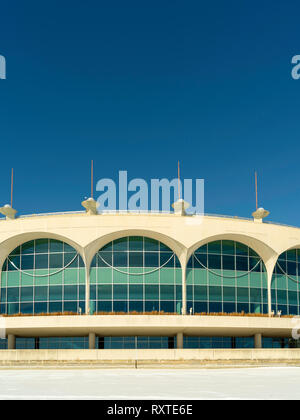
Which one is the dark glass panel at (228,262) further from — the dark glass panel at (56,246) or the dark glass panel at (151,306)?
the dark glass panel at (56,246)

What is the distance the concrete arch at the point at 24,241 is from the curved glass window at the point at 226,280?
1065cm

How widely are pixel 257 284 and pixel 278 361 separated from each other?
10.00m

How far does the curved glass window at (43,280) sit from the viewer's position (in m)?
44.9

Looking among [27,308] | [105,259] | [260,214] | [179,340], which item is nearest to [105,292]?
[105,259]

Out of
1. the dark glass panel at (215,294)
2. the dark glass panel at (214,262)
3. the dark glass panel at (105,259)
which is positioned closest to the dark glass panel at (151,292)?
the dark glass panel at (105,259)

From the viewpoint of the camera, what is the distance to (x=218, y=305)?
45.8 metres

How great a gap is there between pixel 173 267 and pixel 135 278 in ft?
12.0

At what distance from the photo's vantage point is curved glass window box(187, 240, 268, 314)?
1793 inches

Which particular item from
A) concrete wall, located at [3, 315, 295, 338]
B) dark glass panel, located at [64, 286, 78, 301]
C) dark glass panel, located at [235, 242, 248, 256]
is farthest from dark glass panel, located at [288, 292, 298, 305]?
dark glass panel, located at [64, 286, 78, 301]

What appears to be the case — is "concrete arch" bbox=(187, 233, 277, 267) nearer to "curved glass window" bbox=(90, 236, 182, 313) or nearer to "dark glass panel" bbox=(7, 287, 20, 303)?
"curved glass window" bbox=(90, 236, 182, 313)

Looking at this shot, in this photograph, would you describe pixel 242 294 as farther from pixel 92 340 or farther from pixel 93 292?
pixel 92 340

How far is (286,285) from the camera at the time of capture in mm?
48688
